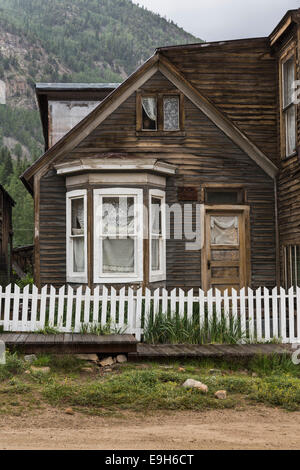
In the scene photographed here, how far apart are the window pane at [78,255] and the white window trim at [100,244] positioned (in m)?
0.58

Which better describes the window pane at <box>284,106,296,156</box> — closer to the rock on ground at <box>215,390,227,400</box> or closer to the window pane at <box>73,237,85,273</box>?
the window pane at <box>73,237,85,273</box>

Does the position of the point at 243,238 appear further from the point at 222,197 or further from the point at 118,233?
the point at 118,233

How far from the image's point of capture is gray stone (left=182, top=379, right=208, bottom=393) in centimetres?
784

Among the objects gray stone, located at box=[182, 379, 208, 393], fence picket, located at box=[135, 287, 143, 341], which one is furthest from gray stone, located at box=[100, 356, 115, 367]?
gray stone, located at box=[182, 379, 208, 393]

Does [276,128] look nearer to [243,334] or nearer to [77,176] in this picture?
[77,176]

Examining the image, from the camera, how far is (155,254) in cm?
1380

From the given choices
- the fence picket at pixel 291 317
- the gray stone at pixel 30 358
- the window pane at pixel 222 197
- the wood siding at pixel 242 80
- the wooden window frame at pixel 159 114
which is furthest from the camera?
the wood siding at pixel 242 80

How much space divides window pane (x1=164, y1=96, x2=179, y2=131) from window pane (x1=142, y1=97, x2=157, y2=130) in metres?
0.27

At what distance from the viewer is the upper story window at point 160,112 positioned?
14.1 m

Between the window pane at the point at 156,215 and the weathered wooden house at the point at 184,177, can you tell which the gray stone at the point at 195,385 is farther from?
the window pane at the point at 156,215

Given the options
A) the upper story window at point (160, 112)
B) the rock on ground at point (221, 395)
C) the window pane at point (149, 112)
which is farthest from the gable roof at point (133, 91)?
the rock on ground at point (221, 395)

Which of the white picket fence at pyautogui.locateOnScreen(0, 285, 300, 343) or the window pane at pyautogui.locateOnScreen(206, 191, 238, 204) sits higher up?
the window pane at pyautogui.locateOnScreen(206, 191, 238, 204)

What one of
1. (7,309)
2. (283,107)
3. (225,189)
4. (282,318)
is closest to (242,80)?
(283,107)

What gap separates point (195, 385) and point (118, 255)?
579 centimetres
